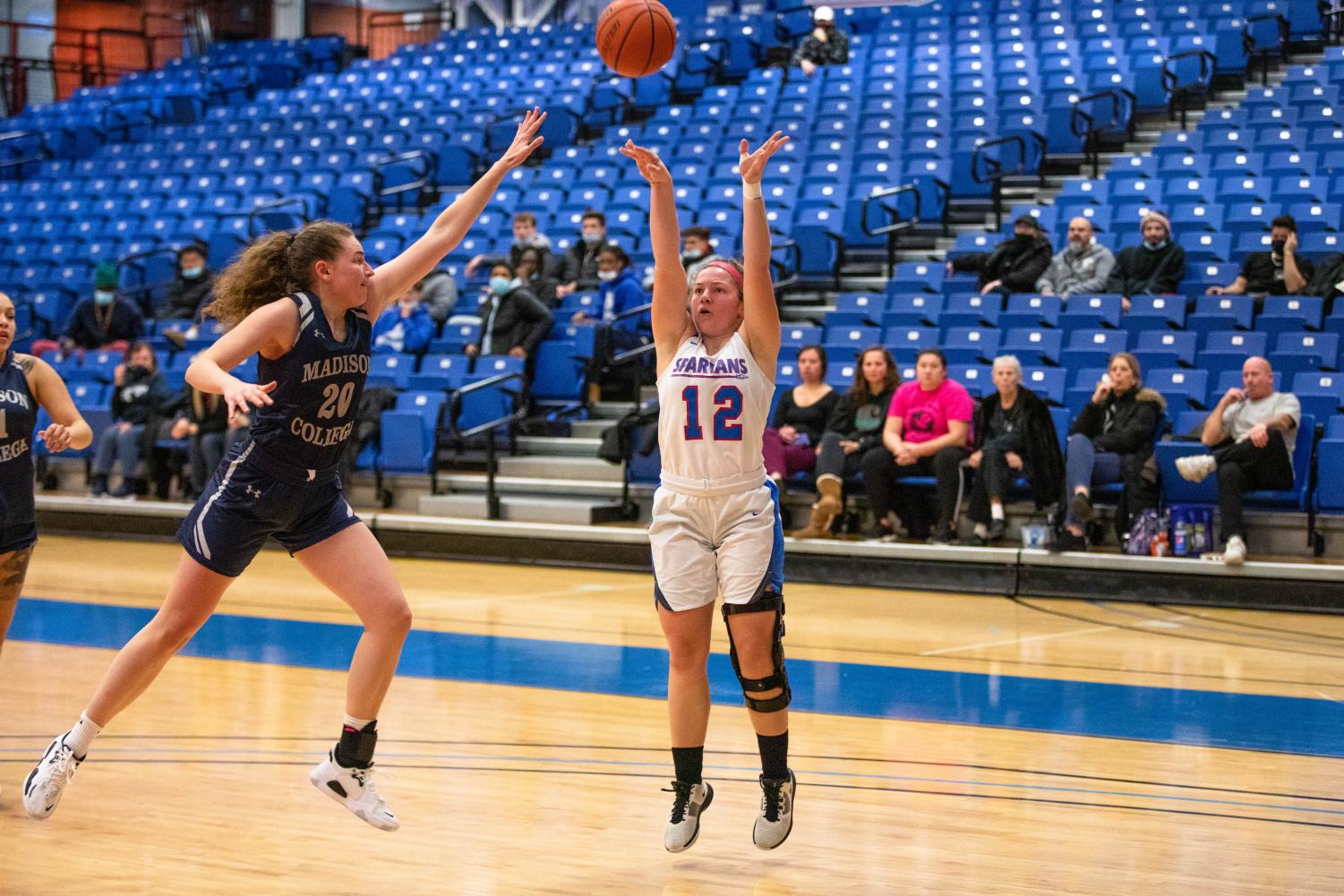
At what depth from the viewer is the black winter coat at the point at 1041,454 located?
880 centimetres

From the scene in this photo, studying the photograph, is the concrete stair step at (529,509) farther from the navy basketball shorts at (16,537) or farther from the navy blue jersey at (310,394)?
the navy blue jersey at (310,394)

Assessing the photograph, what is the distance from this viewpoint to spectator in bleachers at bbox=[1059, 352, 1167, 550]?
8602 mm


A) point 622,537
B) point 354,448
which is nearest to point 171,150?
point 354,448

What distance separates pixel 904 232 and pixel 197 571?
33.8 ft

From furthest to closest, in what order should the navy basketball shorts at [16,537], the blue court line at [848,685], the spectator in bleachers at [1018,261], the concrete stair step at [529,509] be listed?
the spectator in bleachers at [1018,261]
the concrete stair step at [529,509]
the blue court line at [848,685]
the navy basketball shorts at [16,537]

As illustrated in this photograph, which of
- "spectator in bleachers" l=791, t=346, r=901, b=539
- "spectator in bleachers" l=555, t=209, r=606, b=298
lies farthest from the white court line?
"spectator in bleachers" l=555, t=209, r=606, b=298

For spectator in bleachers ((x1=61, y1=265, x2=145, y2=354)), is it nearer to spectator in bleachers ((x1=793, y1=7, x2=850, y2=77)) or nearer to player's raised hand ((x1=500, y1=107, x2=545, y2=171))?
spectator in bleachers ((x1=793, y1=7, x2=850, y2=77))

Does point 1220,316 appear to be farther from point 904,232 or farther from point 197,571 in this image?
point 197,571

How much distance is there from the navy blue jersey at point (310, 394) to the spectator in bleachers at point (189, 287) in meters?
10.4

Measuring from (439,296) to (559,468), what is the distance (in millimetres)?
2498

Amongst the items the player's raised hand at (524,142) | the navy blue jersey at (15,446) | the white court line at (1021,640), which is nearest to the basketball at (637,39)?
the player's raised hand at (524,142)

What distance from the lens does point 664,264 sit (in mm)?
3947

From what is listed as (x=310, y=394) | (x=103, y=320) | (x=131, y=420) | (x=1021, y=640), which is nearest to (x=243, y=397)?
(x=310, y=394)

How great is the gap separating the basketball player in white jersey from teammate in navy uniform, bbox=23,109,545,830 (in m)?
0.78
